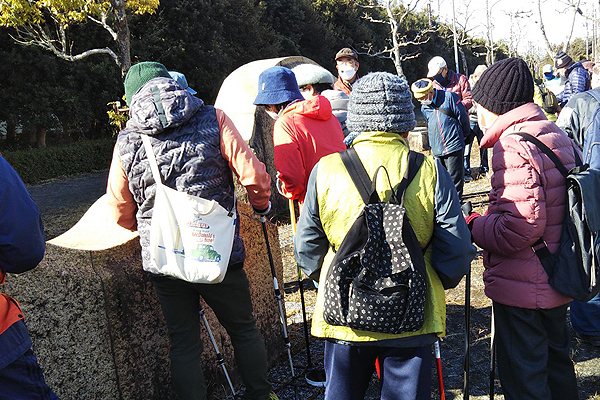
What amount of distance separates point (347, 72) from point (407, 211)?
3771 millimetres

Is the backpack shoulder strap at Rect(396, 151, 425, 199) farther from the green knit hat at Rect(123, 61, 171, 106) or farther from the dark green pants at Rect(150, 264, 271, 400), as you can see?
the green knit hat at Rect(123, 61, 171, 106)

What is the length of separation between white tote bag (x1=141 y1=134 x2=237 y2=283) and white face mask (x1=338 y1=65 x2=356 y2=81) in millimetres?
3481

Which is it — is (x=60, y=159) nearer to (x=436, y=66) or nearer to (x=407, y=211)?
(x=436, y=66)

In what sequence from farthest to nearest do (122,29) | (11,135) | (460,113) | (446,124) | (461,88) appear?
(11,135), (122,29), (461,88), (460,113), (446,124)

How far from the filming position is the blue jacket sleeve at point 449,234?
223 cm

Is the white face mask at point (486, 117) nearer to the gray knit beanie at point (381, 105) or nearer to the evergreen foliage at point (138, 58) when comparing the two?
the gray knit beanie at point (381, 105)

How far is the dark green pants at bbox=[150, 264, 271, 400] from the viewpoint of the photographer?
2.82m

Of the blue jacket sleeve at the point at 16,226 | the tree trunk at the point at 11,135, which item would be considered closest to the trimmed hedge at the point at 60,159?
the tree trunk at the point at 11,135

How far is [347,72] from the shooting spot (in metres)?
5.77

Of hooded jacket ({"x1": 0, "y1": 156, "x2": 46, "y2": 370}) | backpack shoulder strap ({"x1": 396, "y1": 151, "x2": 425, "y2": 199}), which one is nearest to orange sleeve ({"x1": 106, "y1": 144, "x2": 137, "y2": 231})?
hooded jacket ({"x1": 0, "y1": 156, "x2": 46, "y2": 370})

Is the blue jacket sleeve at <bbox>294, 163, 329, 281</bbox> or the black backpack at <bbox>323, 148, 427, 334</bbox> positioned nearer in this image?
the black backpack at <bbox>323, 148, 427, 334</bbox>

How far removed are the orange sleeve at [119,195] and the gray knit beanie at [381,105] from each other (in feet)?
3.89

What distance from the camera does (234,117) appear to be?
7.65 m

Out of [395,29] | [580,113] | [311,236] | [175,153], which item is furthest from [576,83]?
[395,29]
